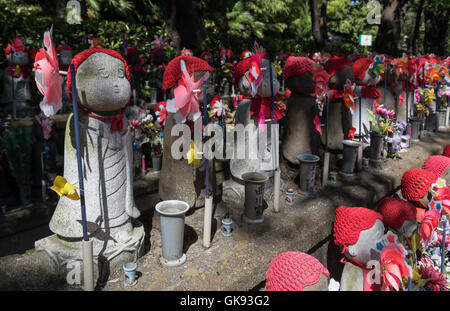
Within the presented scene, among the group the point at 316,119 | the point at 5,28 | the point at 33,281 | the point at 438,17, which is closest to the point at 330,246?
the point at 316,119

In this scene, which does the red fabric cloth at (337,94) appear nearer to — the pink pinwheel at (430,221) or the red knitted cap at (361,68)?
the red knitted cap at (361,68)

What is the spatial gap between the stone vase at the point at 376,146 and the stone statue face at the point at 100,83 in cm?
382

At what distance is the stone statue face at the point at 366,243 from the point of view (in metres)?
2.39

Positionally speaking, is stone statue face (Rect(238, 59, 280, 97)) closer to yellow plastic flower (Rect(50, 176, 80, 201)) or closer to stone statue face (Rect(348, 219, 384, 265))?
stone statue face (Rect(348, 219, 384, 265))

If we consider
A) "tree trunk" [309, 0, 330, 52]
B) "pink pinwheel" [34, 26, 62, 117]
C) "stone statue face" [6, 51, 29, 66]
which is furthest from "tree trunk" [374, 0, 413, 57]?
"pink pinwheel" [34, 26, 62, 117]

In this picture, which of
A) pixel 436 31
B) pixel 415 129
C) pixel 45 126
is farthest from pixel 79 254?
pixel 436 31

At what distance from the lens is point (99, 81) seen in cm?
247

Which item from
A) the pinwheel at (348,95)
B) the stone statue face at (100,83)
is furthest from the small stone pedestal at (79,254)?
the pinwheel at (348,95)

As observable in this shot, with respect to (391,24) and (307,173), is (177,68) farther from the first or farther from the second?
(391,24)

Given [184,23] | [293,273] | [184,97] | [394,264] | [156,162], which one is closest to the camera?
[394,264]

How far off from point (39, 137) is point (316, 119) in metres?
3.26

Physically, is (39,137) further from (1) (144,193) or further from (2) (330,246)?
(2) (330,246)

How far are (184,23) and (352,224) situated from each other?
794 cm

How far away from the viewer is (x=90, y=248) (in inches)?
90.8
